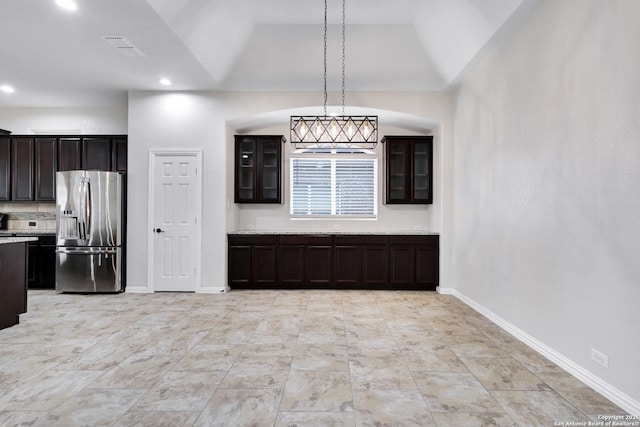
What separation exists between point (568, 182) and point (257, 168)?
461cm

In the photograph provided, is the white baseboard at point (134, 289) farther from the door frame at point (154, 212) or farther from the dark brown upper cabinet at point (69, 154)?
the dark brown upper cabinet at point (69, 154)

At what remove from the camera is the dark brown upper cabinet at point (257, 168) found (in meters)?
6.43

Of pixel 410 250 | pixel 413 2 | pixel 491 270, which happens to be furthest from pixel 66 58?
pixel 491 270

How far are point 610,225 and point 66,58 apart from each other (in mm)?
5955

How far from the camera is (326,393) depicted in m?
2.60

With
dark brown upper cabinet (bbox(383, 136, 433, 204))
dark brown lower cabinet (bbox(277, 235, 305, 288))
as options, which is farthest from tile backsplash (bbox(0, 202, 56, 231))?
dark brown upper cabinet (bbox(383, 136, 433, 204))

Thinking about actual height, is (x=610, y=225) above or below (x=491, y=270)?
above

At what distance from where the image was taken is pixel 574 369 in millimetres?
2895

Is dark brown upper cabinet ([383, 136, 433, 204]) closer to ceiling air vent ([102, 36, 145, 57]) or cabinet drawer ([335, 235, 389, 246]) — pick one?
cabinet drawer ([335, 235, 389, 246])

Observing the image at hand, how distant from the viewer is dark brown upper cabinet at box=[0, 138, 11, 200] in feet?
20.9

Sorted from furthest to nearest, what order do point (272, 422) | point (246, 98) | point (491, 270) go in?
point (246, 98) < point (491, 270) < point (272, 422)

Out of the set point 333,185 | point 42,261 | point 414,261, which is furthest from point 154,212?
point 414,261

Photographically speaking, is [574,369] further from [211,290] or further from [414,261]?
[211,290]

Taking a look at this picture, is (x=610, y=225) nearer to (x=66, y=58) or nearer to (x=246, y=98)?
(x=246, y=98)
